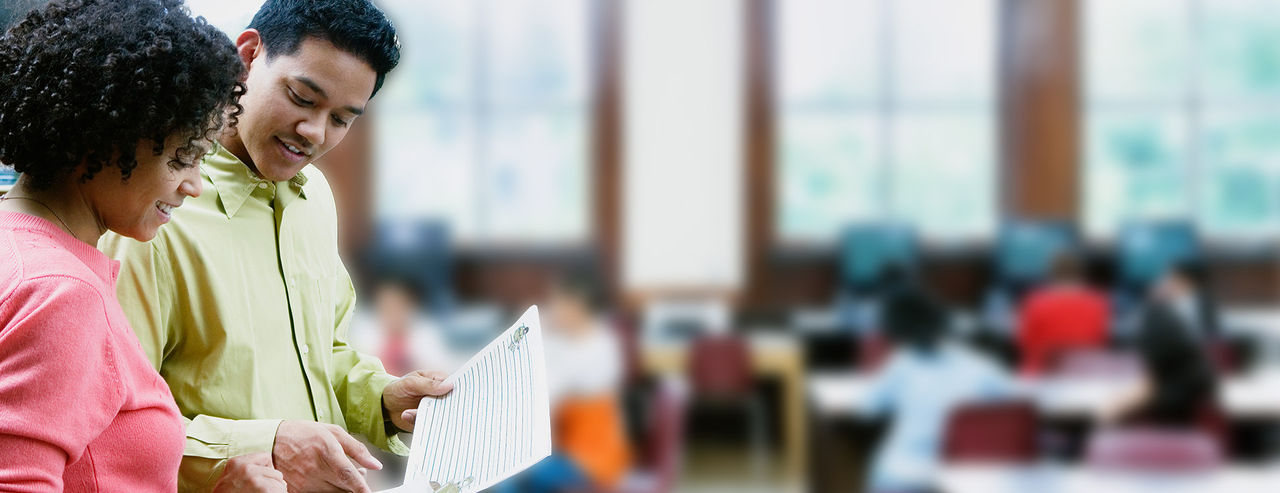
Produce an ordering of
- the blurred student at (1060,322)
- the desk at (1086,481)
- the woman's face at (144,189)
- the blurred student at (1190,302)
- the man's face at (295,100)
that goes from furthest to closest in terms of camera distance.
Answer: the blurred student at (1060,322)
the blurred student at (1190,302)
the desk at (1086,481)
the man's face at (295,100)
the woman's face at (144,189)

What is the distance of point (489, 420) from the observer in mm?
1007

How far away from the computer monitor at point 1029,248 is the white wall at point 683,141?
152cm

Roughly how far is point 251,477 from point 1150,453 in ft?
8.55

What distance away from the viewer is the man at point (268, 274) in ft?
3.19

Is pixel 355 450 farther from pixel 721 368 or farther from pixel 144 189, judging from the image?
pixel 721 368

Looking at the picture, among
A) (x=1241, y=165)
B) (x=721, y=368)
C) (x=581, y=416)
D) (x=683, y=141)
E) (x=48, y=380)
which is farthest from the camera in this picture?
(x=1241, y=165)

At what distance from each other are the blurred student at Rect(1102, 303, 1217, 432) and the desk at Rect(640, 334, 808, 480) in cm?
183

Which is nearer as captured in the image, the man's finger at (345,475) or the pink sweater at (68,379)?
the pink sweater at (68,379)

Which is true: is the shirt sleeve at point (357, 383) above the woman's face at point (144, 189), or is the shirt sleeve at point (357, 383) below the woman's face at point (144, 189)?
below

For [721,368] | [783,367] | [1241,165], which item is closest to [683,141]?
[783,367]

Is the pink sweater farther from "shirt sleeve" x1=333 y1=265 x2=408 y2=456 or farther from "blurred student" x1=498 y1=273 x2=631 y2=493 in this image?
"blurred student" x1=498 y1=273 x2=631 y2=493

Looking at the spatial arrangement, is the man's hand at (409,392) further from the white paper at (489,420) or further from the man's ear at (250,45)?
the man's ear at (250,45)

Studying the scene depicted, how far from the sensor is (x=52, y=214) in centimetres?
77

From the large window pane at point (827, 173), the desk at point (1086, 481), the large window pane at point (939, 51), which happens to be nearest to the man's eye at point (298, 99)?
the desk at point (1086, 481)
